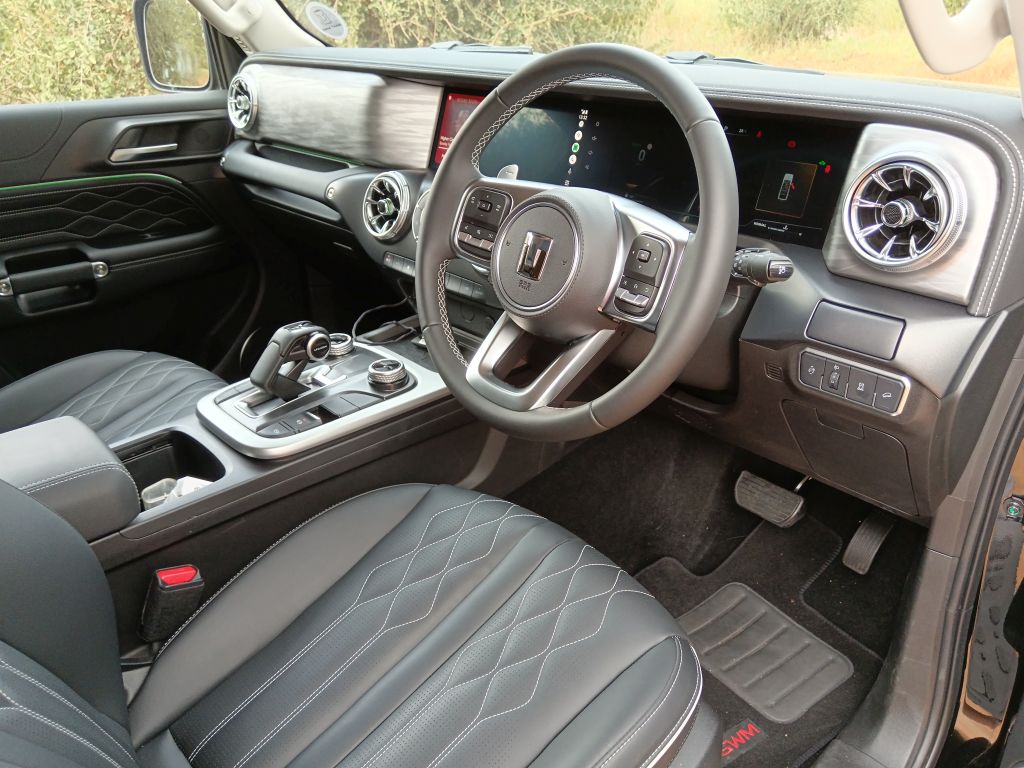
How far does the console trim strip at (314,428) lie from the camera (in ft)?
4.31

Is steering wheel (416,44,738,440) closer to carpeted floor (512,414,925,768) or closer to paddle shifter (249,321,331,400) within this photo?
paddle shifter (249,321,331,400)

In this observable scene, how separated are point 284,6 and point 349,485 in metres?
1.52

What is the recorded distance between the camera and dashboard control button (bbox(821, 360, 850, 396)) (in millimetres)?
1117

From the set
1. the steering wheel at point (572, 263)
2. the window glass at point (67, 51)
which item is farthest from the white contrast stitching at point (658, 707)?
the window glass at point (67, 51)

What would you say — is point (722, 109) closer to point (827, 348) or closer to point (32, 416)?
point (827, 348)

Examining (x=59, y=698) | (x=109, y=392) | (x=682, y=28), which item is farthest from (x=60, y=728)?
(x=682, y=28)

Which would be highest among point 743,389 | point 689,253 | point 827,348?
point 689,253

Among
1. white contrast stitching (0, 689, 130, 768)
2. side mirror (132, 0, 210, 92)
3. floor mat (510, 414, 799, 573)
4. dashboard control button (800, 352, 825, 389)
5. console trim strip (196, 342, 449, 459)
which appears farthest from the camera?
side mirror (132, 0, 210, 92)

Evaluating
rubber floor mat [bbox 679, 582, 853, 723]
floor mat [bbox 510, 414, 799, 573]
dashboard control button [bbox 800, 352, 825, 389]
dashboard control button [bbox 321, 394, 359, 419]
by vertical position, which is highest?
dashboard control button [bbox 800, 352, 825, 389]

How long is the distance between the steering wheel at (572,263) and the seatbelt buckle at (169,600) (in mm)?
448

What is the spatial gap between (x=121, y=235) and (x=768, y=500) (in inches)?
67.6

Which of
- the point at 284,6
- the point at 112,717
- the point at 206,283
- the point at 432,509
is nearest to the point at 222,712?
the point at 112,717

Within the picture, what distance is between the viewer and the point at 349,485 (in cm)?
142

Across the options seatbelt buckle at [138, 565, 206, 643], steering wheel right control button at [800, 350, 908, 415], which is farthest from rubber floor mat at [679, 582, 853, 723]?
seatbelt buckle at [138, 565, 206, 643]
